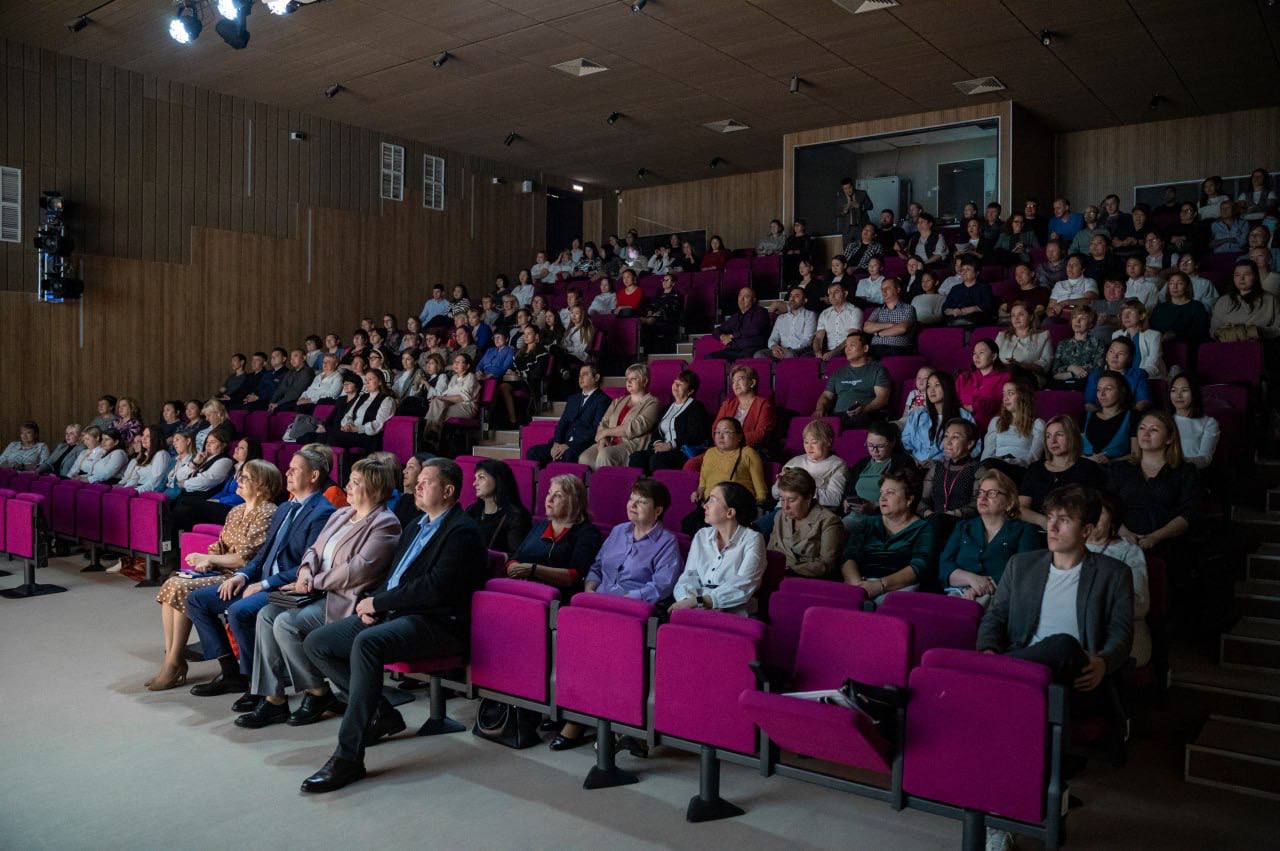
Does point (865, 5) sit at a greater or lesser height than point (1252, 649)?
greater

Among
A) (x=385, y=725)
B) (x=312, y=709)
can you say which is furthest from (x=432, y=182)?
(x=385, y=725)

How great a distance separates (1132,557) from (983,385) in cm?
209

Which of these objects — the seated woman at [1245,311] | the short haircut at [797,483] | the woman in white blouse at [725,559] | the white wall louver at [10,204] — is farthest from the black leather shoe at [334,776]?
the white wall louver at [10,204]

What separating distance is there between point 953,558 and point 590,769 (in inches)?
56.9

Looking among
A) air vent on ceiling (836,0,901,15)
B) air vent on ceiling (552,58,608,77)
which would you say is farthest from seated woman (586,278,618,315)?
air vent on ceiling (836,0,901,15)

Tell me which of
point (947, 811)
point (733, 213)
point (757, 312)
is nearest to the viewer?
point (947, 811)

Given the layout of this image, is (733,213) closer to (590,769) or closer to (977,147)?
(977,147)

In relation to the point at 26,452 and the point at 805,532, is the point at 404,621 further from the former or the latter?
the point at 26,452

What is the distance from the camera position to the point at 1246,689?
3.16 m

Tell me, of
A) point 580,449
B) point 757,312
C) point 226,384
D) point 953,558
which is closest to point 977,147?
point 757,312

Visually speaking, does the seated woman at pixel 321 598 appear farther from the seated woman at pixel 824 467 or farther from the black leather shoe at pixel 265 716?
the seated woman at pixel 824 467

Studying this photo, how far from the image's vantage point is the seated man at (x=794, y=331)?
264 inches

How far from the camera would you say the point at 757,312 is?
7113 millimetres

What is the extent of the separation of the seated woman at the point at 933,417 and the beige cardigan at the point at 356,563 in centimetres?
257
